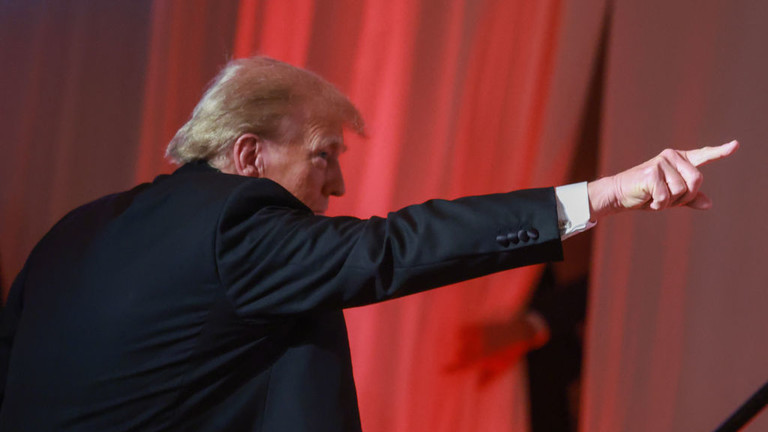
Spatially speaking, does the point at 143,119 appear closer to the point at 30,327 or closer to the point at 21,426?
the point at 30,327

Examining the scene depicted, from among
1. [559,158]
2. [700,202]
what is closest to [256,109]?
[559,158]

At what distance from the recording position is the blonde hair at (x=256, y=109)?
1128 mm

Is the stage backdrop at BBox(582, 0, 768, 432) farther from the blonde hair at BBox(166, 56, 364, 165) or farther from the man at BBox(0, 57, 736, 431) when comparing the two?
the blonde hair at BBox(166, 56, 364, 165)

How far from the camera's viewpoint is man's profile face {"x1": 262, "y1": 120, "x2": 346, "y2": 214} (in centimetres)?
114

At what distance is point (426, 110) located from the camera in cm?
135

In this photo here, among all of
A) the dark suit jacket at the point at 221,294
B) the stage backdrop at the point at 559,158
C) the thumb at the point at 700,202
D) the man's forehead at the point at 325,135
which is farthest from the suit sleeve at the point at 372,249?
the stage backdrop at the point at 559,158

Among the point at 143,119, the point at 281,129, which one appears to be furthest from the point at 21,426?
the point at 143,119

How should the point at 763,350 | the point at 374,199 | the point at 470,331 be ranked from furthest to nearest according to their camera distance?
the point at 374,199
the point at 470,331
the point at 763,350

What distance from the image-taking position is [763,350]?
1.11 m

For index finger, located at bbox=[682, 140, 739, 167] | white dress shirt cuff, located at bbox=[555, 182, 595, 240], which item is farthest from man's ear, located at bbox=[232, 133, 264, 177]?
index finger, located at bbox=[682, 140, 739, 167]

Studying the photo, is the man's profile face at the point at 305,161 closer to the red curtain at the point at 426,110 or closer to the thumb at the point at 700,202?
the red curtain at the point at 426,110

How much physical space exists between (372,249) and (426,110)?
0.59 meters

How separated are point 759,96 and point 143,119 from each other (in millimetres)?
1358

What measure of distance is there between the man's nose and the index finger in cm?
59
